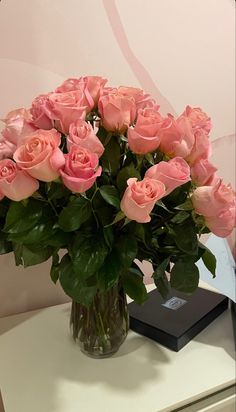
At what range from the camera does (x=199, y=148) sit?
63cm

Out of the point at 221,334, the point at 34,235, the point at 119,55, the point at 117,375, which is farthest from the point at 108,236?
the point at 119,55

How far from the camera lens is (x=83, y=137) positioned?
22.0 inches

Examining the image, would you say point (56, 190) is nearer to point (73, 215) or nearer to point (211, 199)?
point (73, 215)

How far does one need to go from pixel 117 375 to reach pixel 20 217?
0.38m

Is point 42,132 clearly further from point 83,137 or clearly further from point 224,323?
point 224,323

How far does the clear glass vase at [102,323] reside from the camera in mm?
729

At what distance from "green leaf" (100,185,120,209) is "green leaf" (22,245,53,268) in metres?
0.15

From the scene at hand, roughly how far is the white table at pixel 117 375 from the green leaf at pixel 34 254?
0.83 ft

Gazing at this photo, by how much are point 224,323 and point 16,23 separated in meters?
0.83

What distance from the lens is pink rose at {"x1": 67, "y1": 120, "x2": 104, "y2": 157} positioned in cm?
55

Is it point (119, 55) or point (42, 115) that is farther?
point (119, 55)

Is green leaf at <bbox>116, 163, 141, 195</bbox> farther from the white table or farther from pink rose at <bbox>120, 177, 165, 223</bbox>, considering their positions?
the white table

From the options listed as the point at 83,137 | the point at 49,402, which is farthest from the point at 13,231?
the point at 49,402

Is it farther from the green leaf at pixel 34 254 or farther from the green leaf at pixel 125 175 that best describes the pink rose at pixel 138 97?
the green leaf at pixel 34 254
